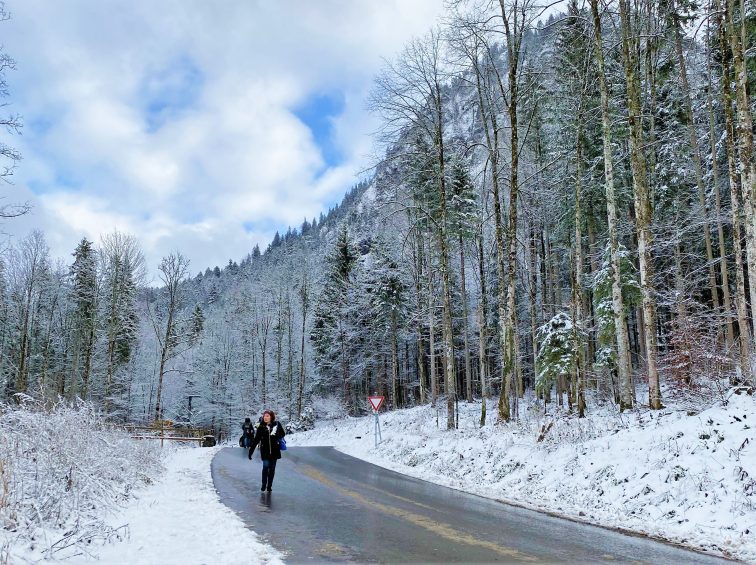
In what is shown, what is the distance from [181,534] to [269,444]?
15.6 feet

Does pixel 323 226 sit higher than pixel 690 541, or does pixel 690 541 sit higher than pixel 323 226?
pixel 323 226

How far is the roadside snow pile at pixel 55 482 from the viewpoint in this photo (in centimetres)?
588

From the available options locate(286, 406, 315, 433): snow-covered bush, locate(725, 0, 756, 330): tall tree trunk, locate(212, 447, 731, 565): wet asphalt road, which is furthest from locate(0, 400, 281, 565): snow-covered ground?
locate(286, 406, 315, 433): snow-covered bush

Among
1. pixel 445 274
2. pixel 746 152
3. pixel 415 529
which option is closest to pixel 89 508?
pixel 415 529

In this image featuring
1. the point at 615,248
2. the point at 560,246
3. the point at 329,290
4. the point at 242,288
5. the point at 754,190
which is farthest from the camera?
the point at 242,288

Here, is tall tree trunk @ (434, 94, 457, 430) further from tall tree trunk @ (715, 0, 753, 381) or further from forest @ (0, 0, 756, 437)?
tall tree trunk @ (715, 0, 753, 381)

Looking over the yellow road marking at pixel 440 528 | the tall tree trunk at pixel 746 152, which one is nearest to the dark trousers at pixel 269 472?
the yellow road marking at pixel 440 528

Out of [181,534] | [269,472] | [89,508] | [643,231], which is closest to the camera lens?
[181,534]

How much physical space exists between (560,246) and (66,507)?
2833 cm

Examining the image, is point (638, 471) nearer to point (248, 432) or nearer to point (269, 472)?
point (269, 472)

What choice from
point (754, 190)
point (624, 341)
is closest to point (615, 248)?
point (624, 341)

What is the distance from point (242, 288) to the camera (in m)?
78.1

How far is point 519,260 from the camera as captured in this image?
3888 centimetres

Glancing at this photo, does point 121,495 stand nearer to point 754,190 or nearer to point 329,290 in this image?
point 754,190
